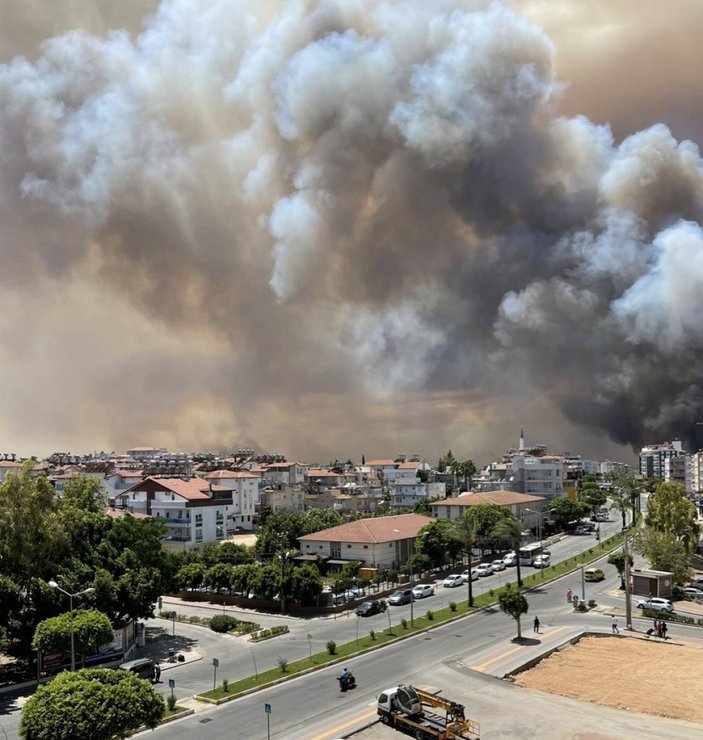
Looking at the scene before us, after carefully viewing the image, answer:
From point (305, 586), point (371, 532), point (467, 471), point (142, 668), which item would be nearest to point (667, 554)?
point (371, 532)

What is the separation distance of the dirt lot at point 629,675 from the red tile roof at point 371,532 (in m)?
26.5

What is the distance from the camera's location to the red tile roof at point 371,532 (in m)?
65.7

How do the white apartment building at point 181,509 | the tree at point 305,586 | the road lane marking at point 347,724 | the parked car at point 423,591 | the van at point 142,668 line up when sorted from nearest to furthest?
1. the road lane marking at point 347,724
2. the van at point 142,668
3. the tree at point 305,586
4. the parked car at point 423,591
5. the white apartment building at point 181,509

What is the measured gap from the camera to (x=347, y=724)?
90.3 feet

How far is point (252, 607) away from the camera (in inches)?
2132

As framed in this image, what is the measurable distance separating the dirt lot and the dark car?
1468 centimetres

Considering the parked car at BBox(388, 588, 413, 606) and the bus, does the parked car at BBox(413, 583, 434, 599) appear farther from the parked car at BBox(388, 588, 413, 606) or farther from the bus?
the bus

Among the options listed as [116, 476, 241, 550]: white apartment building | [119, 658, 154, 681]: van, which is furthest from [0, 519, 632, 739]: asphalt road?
[116, 476, 241, 550]: white apartment building

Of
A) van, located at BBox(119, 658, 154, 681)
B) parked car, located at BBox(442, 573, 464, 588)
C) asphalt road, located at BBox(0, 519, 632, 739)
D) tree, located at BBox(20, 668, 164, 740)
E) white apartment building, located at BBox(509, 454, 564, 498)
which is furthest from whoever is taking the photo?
white apartment building, located at BBox(509, 454, 564, 498)

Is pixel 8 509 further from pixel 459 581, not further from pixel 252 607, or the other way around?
pixel 459 581

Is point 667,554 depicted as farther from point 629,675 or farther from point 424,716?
point 424,716

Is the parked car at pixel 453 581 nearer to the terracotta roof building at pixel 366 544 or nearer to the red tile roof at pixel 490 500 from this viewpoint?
the terracotta roof building at pixel 366 544

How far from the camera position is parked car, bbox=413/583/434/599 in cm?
5512

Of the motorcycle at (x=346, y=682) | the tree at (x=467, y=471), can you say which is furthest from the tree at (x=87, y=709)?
the tree at (x=467, y=471)
